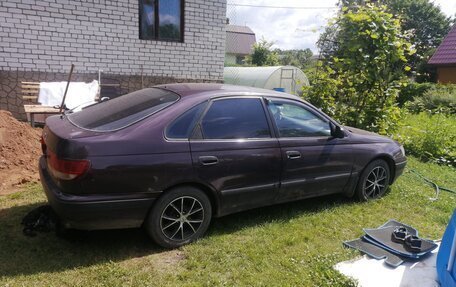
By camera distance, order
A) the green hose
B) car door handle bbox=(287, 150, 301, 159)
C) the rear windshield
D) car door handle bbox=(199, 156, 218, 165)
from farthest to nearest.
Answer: the green hose
car door handle bbox=(287, 150, 301, 159)
car door handle bbox=(199, 156, 218, 165)
the rear windshield

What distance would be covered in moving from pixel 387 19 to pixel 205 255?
20.5 ft

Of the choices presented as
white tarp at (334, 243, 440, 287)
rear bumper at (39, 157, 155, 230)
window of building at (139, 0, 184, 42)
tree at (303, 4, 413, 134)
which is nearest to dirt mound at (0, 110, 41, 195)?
rear bumper at (39, 157, 155, 230)

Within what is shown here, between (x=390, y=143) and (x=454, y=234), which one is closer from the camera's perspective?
(x=454, y=234)

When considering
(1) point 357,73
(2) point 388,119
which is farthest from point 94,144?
(2) point 388,119

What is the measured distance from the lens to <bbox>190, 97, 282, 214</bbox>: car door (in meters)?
3.62

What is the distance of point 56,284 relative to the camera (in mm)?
2951

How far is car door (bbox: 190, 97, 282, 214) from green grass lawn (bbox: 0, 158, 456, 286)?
16.4 inches

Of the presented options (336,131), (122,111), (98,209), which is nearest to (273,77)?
(336,131)

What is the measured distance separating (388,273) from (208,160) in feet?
6.66

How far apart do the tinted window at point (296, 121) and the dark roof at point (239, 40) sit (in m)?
45.2

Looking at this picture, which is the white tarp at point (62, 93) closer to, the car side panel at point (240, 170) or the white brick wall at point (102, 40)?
the white brick wall at point (102, 40)

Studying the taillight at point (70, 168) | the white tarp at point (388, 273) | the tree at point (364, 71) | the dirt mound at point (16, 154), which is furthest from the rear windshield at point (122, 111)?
the tree at point (364, 71)

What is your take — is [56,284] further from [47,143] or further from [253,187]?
[253,187]

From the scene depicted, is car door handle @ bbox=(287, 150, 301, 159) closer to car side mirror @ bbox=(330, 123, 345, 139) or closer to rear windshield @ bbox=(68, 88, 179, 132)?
car side mirror @ bbox=(330, 123, 345, 139)
